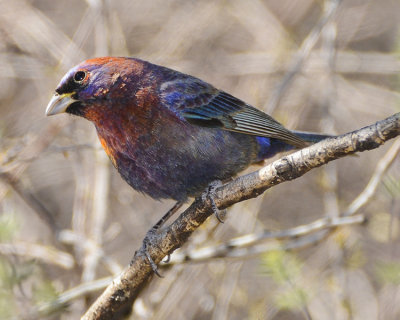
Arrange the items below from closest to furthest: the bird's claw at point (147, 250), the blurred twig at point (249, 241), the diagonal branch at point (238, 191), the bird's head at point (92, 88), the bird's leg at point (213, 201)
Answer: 1. the diagonal branch at point (238, 191)
2. the bird's leg at point (213, 201)
3. the bird's claw at point (147, 250)
4. the bird's head at point (92, 88)
5. the blurred twig at point (249, 241)

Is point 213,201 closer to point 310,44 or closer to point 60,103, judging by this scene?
point 60,103

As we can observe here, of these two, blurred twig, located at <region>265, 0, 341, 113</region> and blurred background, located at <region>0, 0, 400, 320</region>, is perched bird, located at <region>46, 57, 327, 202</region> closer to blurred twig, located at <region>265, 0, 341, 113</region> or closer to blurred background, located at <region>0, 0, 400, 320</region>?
blurred background, located at <region>0, 0, 400, 320</region>

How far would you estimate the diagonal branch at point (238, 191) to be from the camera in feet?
9.03

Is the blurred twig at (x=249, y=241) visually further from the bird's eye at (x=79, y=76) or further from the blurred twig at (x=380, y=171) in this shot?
the bird's eye at (x=79, y=76)

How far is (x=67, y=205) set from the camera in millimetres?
7770

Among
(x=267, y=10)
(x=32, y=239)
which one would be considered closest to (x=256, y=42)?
(x=267, y=10)

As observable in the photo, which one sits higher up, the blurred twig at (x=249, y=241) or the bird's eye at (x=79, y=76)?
the bird's eye at (x=79, y=76)

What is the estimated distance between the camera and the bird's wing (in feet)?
14.5

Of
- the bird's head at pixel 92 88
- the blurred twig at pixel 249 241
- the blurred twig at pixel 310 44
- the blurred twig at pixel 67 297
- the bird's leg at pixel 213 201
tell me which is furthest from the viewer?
the blurred twig at pixel 310 44

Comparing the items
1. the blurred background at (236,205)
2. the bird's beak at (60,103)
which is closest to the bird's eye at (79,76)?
the bird's beak at (60,103)

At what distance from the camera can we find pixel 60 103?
4402mm

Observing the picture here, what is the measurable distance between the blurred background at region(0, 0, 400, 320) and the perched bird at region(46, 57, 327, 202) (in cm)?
87

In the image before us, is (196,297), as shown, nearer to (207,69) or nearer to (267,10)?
(207,69)

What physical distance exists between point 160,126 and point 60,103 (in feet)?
2.67
